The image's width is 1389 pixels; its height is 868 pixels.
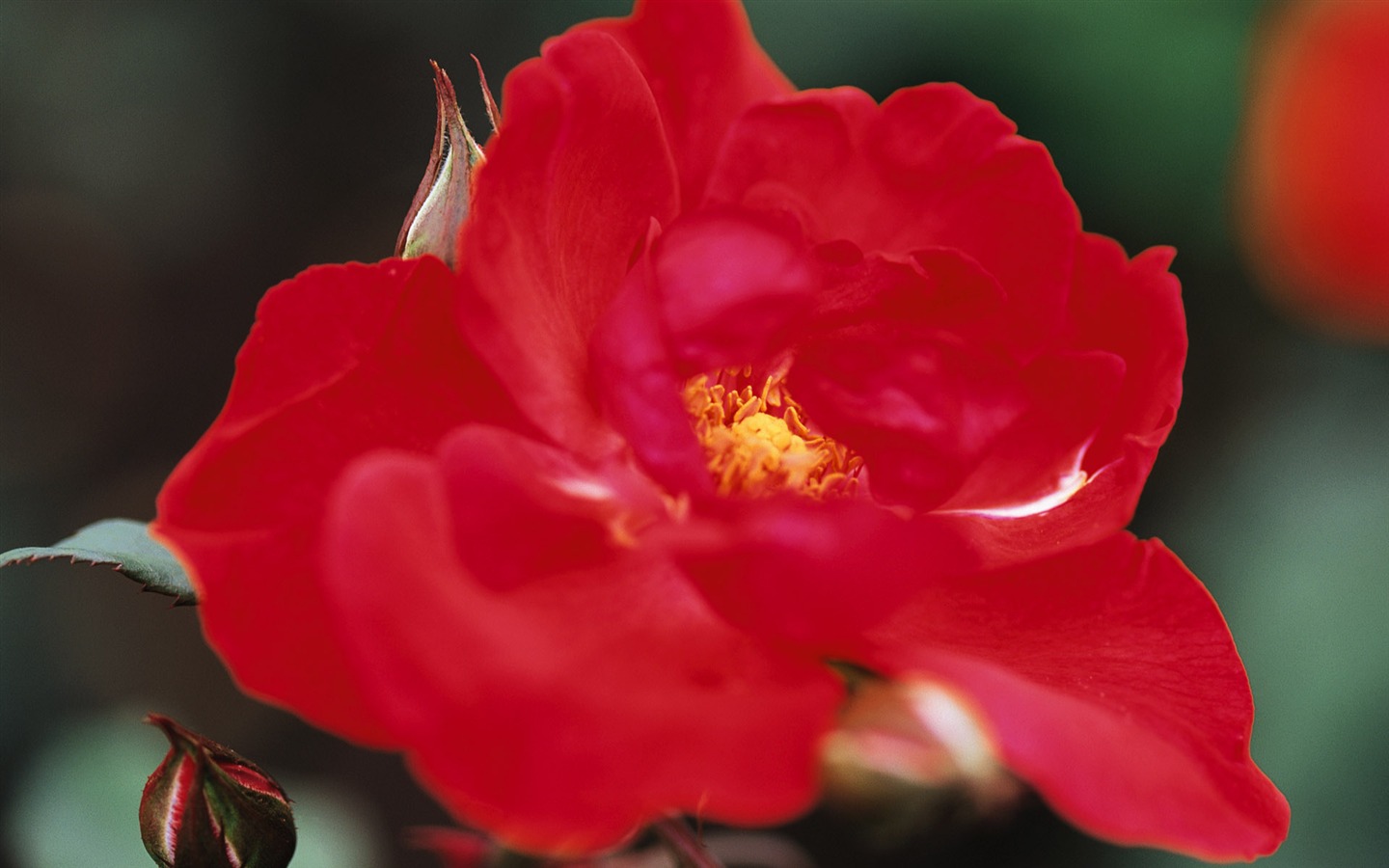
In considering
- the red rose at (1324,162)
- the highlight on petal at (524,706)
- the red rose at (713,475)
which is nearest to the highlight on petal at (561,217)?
the red rose at (713,475)

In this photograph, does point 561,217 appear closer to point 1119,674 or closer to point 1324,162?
point 1119,674

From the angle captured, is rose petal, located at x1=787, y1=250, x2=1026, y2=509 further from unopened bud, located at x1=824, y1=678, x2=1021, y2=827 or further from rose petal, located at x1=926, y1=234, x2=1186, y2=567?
unopened bud, located at x1=824, y1=678, x2=1021, y2=827

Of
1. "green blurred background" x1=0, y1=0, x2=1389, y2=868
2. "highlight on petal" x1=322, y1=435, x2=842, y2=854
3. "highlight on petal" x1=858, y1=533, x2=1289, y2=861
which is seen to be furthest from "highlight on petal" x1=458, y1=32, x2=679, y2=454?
"green blurred background" x1=0, y1=0, x2=1389, y2=868

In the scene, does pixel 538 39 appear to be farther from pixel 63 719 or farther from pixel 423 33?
pixel 63 719

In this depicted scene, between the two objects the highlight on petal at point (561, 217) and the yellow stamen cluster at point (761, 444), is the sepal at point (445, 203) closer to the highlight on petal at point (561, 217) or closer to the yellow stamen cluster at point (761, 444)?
the highlight on petal at point (561, 217)

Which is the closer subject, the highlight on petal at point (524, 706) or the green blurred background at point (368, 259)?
the highlight on petal at point (524, 706)

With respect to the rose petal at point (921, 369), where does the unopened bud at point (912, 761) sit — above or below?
below
